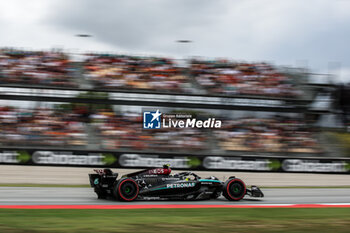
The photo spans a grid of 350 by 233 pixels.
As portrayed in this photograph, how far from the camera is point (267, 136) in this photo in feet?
61.3

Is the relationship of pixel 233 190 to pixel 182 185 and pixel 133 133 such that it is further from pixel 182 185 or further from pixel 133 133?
pixel 133 133

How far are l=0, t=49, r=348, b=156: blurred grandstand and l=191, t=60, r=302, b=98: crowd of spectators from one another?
5 centimetres

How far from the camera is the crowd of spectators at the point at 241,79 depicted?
66.9 ft

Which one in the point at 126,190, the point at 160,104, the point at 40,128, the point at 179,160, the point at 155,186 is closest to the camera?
the point at 126,190

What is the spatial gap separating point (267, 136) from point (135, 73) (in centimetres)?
722

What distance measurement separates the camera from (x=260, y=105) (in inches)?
781

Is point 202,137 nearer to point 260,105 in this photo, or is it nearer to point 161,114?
point 161,114

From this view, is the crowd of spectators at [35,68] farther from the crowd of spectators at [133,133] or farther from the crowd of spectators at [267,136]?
the crowd of spectators at [267,136]

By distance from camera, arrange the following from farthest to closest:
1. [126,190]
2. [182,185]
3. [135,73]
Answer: [135,73] < [182,185] < [126,190]

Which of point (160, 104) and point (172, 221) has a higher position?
point (160, 104)

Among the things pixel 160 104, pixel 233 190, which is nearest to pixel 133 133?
pixel 160 104

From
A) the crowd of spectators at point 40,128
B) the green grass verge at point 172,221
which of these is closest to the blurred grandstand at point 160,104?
the crowd of spectators at point 40,128

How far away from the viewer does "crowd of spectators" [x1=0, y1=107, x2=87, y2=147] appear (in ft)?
53.0

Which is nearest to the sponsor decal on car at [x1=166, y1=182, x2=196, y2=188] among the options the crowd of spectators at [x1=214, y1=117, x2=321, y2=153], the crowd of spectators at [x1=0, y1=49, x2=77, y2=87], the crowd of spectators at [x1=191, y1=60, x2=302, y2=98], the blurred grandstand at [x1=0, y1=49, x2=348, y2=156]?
the blurred grandstand at [x1=0, y1=49, x2=348, y2=156]
